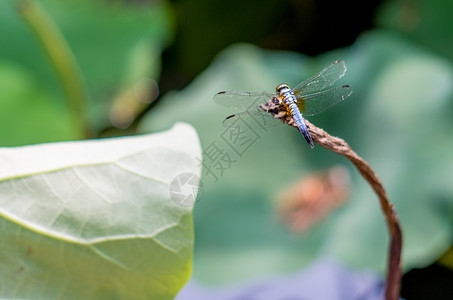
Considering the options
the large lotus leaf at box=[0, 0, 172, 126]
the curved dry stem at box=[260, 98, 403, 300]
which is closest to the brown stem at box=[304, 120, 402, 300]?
the curved dry stem at box=[260, 98, 403, 300]

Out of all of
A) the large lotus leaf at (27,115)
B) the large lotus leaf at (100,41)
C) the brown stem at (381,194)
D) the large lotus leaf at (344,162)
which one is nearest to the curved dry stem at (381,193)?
the brown stem at (381,194)

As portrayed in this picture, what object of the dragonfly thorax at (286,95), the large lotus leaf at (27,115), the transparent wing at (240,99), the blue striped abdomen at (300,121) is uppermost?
the blue striped abdomen at (300,121)

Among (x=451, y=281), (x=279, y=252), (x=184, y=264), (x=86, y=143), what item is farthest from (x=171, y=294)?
(x=451, y=281)

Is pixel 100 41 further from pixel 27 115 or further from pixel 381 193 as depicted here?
pixel 381 193

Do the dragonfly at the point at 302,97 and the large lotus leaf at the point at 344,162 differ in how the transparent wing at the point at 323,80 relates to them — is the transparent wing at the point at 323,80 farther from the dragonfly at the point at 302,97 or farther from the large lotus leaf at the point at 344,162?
the large lotus leaf at the point at 344,162

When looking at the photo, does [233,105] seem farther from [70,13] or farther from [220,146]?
[70,13]

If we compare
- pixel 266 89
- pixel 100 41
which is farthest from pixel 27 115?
pixel 266 89
